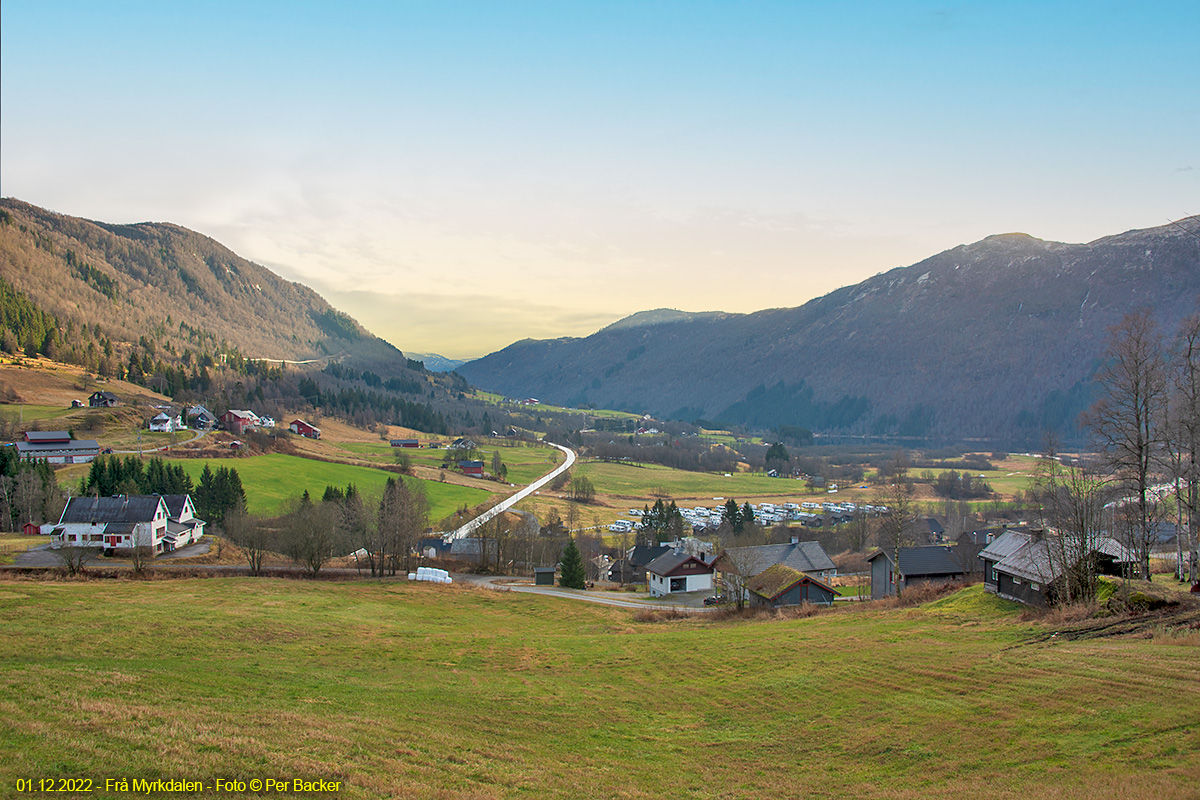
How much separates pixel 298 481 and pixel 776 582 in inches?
3045

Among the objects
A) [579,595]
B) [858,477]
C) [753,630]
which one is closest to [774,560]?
[579,595]

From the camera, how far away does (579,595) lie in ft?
194

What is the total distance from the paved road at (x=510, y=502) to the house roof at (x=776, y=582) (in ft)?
123

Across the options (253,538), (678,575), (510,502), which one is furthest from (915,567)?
(510,502)

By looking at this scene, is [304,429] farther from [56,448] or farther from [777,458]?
[777,458]

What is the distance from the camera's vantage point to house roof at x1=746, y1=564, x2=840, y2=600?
160 feet

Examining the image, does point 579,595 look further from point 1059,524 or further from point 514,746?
point 514,746

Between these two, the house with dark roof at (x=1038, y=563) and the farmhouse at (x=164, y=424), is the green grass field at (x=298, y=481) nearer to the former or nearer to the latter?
the farmhouse at (x=164, y=424)

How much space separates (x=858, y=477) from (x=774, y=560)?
394 ft

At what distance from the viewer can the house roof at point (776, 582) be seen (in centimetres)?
4875

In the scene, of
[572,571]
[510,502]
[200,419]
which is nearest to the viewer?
[572,571]

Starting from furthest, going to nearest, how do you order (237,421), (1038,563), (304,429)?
(304,429) < (237,421) < (1038,563)

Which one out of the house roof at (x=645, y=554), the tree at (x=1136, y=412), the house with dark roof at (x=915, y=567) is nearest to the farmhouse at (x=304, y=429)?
the house roof at (x=645, y=554)

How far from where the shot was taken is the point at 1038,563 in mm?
32688
